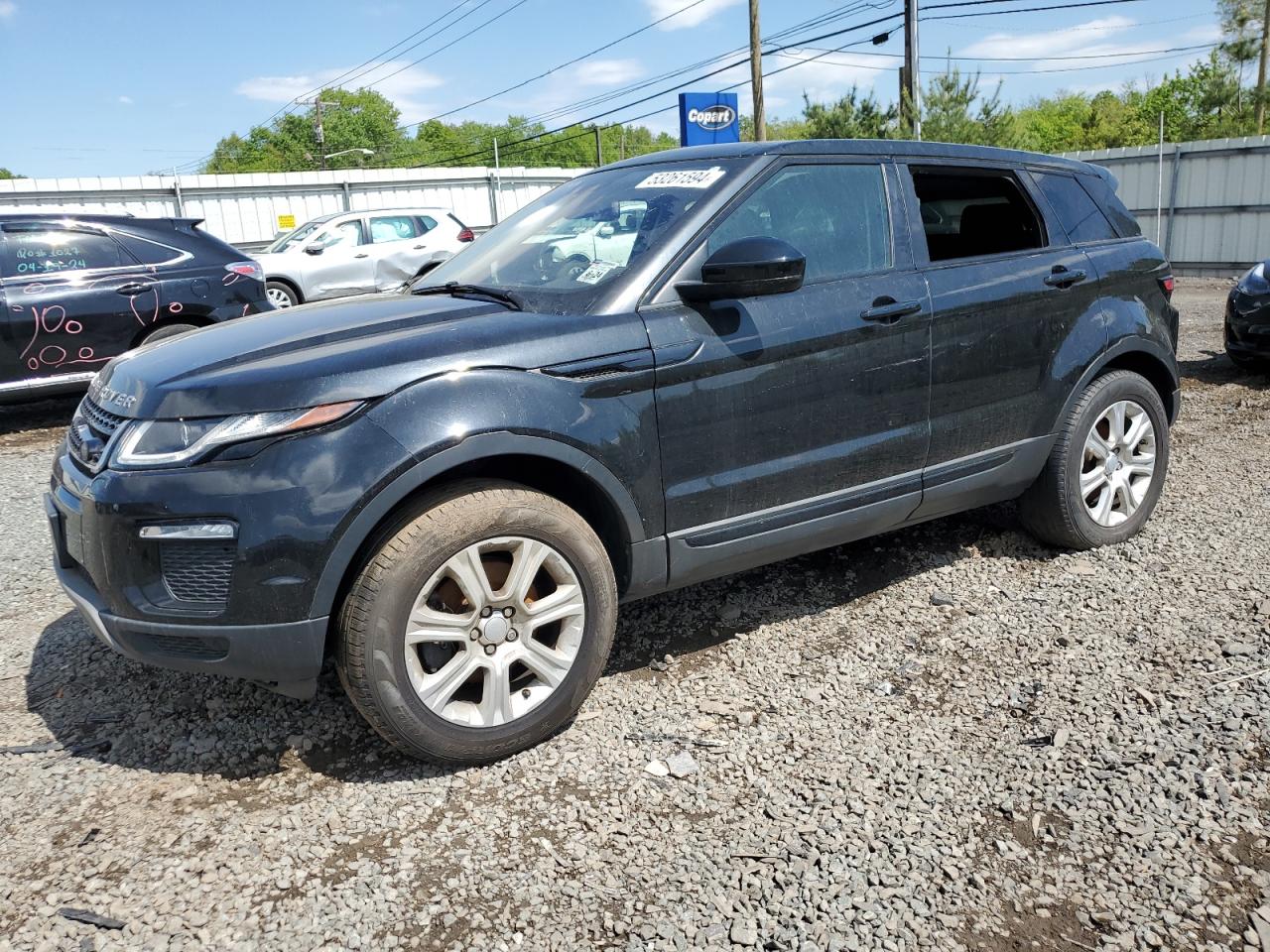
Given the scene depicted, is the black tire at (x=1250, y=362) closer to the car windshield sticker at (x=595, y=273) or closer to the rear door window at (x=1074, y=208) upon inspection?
the rear door window at (x=1074, y=208)

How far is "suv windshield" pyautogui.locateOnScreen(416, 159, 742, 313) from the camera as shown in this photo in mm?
3201

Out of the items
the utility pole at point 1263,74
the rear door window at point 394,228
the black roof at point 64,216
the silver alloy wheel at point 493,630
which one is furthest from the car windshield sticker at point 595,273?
the utility pole at point 1263,74

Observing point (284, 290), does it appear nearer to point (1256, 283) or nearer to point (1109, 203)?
point (1256, 283)

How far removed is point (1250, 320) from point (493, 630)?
7.71 m

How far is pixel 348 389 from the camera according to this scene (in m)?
2.61

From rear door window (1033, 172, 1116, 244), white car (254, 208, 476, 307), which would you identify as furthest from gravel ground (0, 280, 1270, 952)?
white car (254, 208, 476, 307)

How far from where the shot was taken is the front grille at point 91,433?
109 inches

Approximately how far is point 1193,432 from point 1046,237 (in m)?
3.25

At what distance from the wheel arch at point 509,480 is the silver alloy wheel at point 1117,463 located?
231cm

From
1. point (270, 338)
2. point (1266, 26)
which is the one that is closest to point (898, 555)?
point (270, 338)

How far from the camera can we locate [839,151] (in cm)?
362

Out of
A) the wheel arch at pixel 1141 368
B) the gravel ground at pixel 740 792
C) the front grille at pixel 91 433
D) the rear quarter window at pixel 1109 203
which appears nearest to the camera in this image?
the gravel ground at pixel 740 792

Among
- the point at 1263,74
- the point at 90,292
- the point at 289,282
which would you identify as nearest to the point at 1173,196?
the point at 289,282

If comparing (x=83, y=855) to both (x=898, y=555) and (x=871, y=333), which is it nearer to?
(x=871, y=333)
